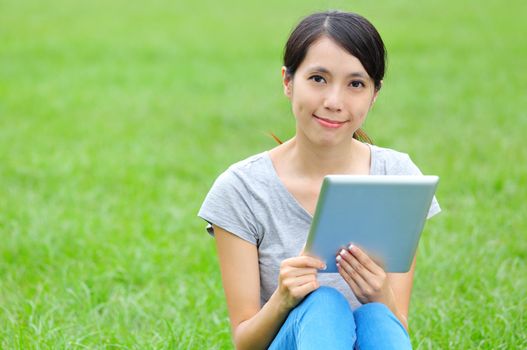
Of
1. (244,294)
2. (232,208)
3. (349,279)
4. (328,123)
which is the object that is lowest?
(244,294)

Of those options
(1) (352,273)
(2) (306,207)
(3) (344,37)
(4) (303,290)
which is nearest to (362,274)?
(1) (352,273)

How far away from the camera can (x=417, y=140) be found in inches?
275

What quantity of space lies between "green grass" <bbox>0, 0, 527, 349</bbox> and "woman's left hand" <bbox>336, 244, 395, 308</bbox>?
0.95m

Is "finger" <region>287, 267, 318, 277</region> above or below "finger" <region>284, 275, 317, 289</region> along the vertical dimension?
above

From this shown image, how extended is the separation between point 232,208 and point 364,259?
42 centimetres

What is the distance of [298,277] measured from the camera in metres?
2.29

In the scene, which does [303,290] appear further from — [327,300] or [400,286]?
[400,286]

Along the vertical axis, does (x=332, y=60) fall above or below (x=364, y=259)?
above

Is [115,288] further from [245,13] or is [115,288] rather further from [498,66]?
[245,13]

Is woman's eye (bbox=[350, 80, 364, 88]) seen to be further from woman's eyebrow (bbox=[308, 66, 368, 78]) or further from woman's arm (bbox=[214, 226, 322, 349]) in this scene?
woman's arm (bbox=[214, 226, 322, 349])

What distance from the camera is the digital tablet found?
7.06 feet

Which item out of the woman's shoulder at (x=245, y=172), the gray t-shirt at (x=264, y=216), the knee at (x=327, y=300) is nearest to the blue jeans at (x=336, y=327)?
the knee at (x=327, y=300)

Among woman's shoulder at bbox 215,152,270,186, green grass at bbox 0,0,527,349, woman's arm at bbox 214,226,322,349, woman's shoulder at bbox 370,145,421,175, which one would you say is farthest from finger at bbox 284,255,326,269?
green grass at bbox 0,0,527,349

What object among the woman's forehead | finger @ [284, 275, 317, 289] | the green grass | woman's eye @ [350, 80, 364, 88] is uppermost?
the woman's forehead
